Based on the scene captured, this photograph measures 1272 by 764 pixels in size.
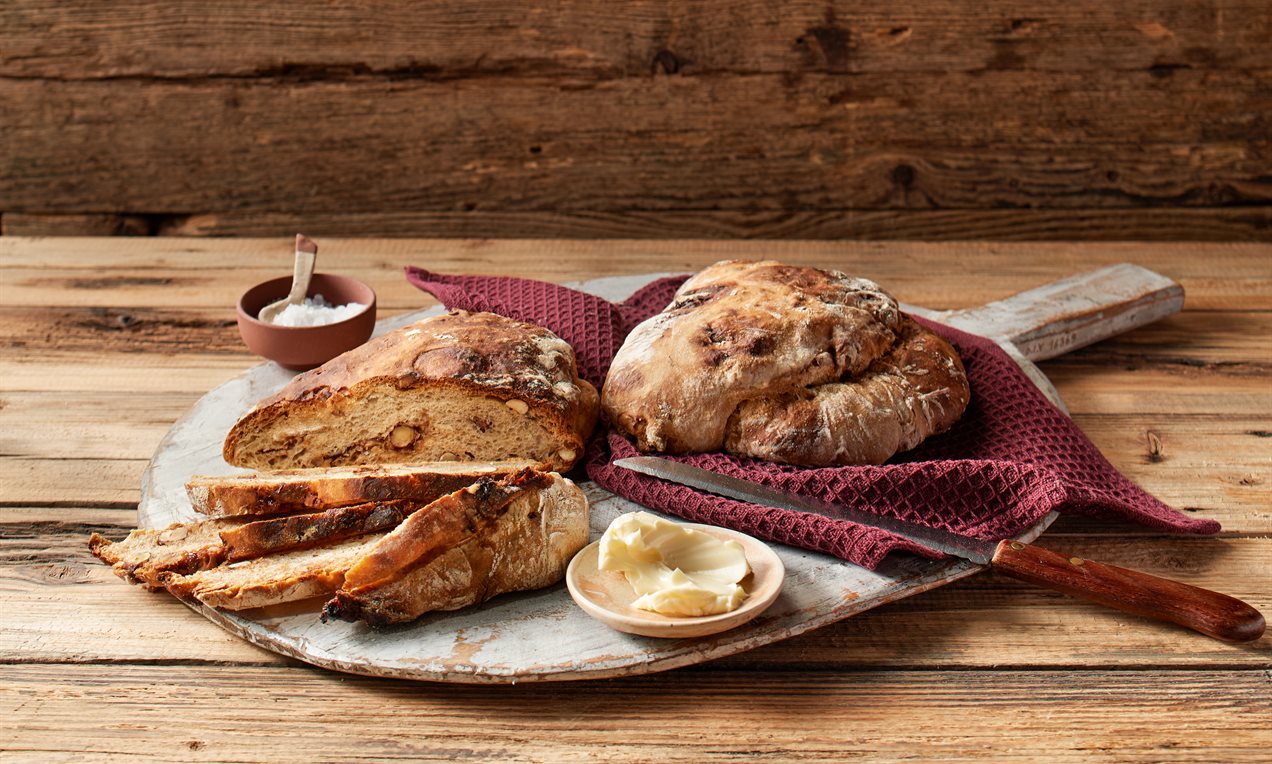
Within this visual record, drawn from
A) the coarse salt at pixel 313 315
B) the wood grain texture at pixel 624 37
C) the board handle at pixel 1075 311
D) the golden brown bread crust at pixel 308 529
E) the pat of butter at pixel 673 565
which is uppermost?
the wood grain texture at pixel 624 37

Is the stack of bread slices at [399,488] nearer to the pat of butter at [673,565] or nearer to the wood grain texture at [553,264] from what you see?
the pat of butter at [673,565]

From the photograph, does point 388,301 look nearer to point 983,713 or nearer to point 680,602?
point 680,602

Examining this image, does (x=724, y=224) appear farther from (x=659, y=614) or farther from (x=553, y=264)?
(x=659, y=614)

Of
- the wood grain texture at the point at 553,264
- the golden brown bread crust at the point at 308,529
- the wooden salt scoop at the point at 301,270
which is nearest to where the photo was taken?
the golden brown bread crust at the point at 308,529

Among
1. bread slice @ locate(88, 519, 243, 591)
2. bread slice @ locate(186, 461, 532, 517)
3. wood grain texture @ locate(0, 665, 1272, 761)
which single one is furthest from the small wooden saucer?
bread slice @ locate(88, 519, 243, 591)

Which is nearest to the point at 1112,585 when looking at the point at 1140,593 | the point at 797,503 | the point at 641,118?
the point at 1140,593

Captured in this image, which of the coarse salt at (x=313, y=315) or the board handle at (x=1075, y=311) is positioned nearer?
the coarse salt at (x=313, y=315)

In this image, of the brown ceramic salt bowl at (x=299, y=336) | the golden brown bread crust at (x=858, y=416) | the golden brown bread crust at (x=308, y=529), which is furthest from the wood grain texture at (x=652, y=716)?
the brown ceramic salt bowl at (x=299, y=336)
